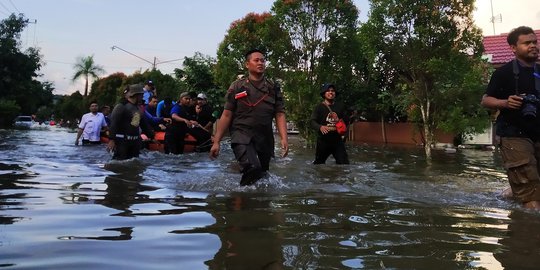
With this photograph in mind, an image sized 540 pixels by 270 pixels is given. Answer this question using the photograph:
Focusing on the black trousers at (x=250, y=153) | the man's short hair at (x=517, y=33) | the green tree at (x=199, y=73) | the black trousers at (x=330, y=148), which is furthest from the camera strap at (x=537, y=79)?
the green tree at (x=199, y=73)

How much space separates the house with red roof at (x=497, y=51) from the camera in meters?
22.8

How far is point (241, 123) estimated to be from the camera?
19.9ft

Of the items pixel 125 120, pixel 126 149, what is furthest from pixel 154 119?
pixel 125 120

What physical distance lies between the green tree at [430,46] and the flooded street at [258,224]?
21.9ft

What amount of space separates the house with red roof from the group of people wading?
15.4 metres

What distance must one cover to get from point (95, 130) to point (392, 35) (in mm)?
8609

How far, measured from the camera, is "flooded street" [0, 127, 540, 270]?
3080mm

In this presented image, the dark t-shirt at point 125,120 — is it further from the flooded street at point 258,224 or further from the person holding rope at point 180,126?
the person holding rope at point 180,126

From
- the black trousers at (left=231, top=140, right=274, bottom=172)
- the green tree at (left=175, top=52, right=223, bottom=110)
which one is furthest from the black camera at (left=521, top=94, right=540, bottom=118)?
the green tree at (left=175, top=52, right=223, bottom=110)

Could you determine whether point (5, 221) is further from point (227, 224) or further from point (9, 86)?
point (9, 86)

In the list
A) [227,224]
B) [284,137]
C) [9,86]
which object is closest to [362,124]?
[284,137]

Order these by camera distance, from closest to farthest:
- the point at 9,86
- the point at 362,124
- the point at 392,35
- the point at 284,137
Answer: the point at 284,137 < the point at 392,35 < the point at 362,124 < the point at 9,86

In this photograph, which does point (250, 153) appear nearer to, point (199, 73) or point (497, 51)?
point (497, 51)

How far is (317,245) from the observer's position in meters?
3.41
